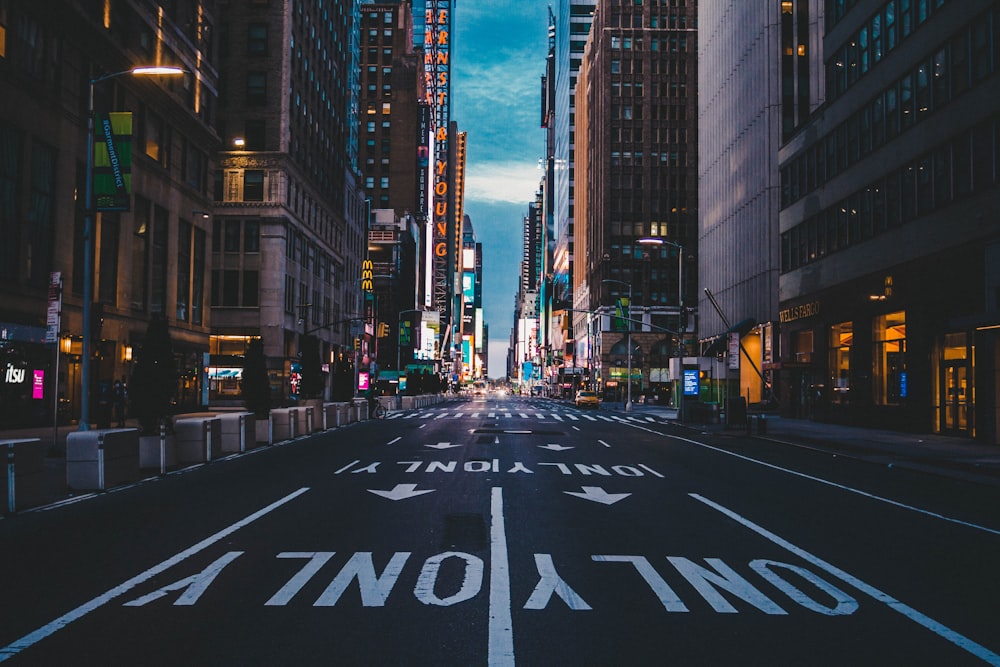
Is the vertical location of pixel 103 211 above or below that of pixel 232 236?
below

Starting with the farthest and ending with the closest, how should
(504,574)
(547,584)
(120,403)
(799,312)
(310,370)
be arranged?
(310,370)
(799,312)
(120,403)
(504,574)
(547,584)

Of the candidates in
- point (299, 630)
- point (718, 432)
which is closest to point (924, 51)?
point (718, 432)

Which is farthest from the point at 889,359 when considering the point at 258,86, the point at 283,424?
the point at 258,86

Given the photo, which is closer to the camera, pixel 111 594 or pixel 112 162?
pixel 111 594

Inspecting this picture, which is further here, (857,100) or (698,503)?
(857,100)

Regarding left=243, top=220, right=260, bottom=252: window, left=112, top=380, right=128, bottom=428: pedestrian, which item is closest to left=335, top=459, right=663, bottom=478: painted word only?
left=112, top=380, right=128, bottom=428: pedestrian

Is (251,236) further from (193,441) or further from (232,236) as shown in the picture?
(193,441)

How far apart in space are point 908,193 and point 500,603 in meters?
34.5

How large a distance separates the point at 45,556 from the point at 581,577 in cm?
619

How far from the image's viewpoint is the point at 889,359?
38000mm

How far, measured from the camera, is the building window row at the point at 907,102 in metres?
29.9

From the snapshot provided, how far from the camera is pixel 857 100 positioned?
4138 cm

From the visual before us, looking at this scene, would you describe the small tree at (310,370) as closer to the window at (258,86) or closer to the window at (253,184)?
the window at (253,184)

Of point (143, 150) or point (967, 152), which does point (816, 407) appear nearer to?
point (967, 152)
